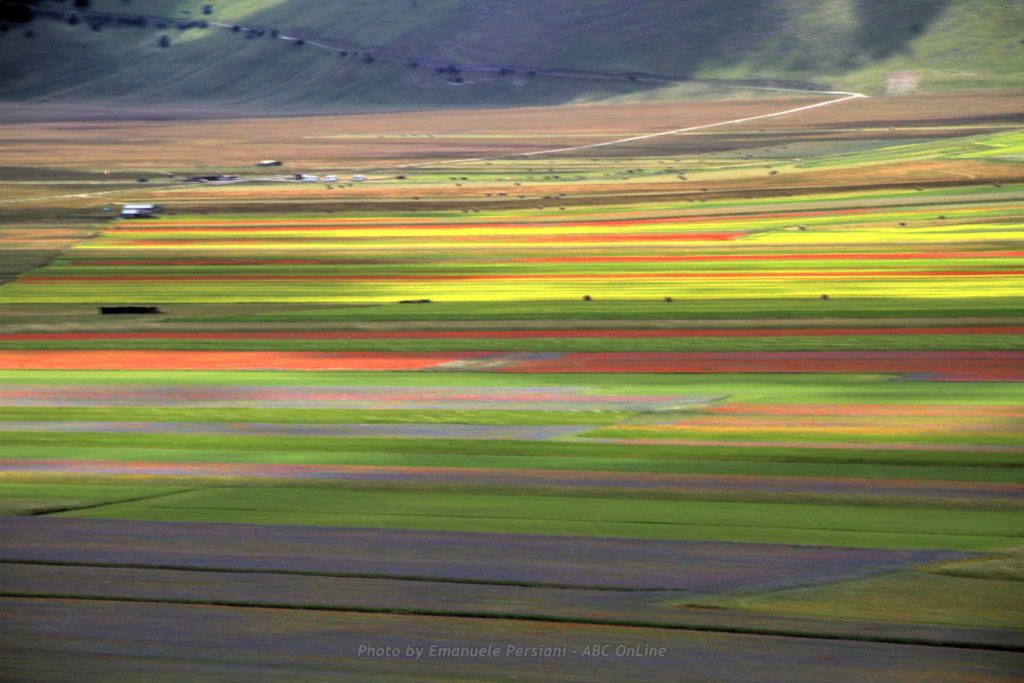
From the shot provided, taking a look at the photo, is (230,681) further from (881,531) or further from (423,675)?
(881,531)

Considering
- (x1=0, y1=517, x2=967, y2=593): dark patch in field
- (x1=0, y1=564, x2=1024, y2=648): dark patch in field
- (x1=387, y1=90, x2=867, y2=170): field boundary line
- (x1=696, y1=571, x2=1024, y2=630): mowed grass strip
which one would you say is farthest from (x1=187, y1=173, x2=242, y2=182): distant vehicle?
(x1=696, y1=571, x2=1024, y2=630): mowed grass strip

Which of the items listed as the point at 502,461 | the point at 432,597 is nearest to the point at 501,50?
the point at 502,461

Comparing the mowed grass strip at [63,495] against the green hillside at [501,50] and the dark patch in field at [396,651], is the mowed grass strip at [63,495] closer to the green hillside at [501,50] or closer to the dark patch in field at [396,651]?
the dark patch in field at [396,651]

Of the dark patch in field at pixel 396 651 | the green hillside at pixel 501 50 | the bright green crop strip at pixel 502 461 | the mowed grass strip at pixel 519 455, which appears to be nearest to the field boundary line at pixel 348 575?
the dark patch in field at pixel 396 651

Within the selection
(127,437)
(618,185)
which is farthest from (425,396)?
(618,185)

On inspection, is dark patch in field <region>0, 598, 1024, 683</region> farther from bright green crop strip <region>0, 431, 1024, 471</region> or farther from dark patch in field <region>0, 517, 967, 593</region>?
bright green crop strip <region>0, 431, 1024, 471</region>
